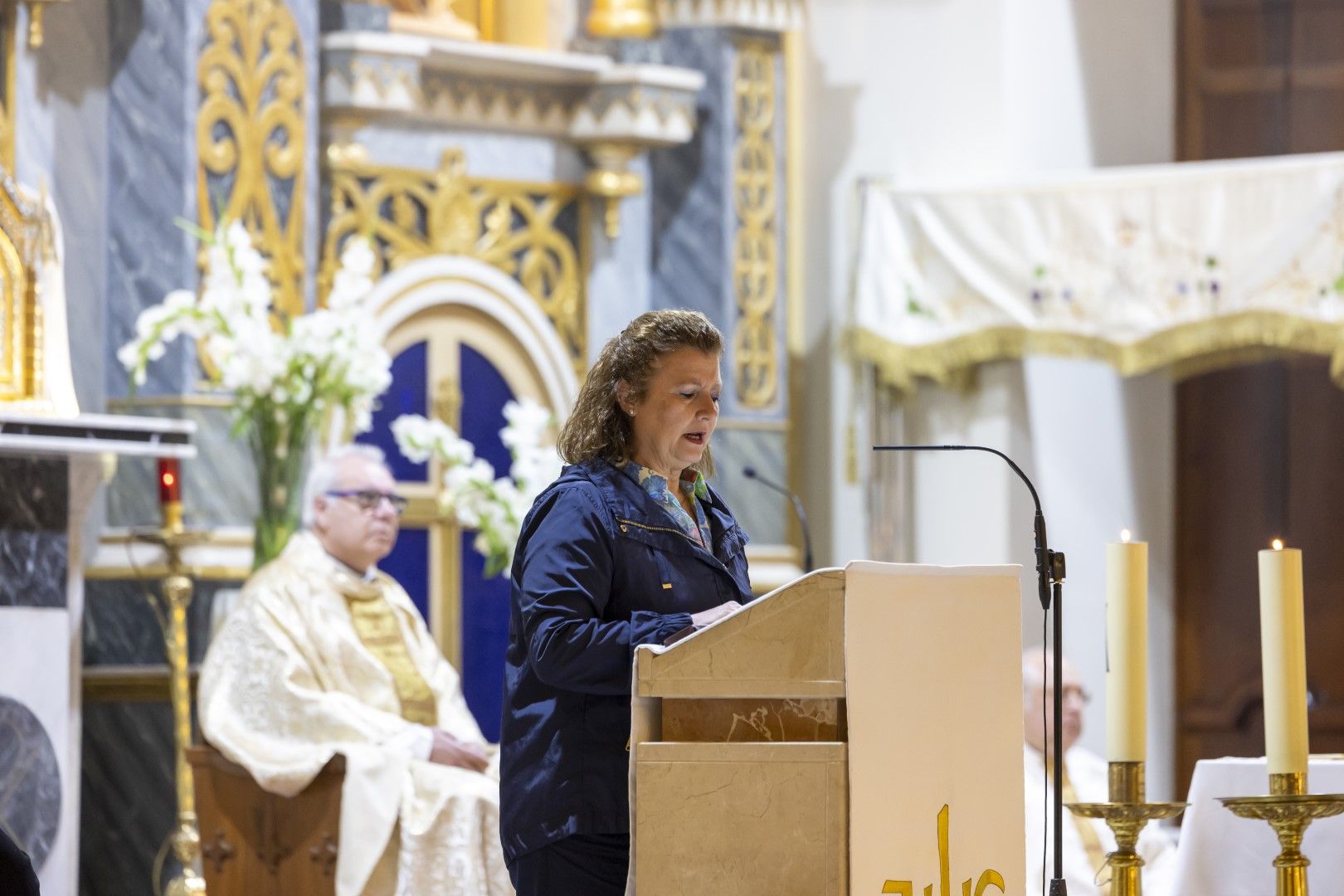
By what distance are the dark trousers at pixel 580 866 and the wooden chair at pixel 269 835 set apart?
2.78 meters

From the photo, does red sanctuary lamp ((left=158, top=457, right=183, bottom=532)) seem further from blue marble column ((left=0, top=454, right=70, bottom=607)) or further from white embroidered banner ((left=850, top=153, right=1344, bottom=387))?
white embroidered banner ((left=850, top=153, right=1344, bottom=387))

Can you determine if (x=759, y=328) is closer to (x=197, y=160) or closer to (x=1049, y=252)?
(x=1049, y=252)

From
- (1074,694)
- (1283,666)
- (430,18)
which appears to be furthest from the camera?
(430,18)

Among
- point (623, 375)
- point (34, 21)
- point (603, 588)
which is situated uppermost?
point (34, 21)

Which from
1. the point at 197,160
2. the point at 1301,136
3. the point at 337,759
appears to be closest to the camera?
the point at 337,759

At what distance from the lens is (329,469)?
668 centimetres

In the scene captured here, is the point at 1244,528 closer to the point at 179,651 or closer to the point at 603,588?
the point at 179,651

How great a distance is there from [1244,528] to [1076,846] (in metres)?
2.80

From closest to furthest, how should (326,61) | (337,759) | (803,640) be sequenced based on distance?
(803,640) → (337,759) → (326,61)

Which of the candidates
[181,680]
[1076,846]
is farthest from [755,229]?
[1076,846]

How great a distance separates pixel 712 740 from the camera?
10.1ft

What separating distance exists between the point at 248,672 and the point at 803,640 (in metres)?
3.51

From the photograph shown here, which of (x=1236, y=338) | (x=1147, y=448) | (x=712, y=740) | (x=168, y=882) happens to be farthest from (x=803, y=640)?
(x=1147, y=448)

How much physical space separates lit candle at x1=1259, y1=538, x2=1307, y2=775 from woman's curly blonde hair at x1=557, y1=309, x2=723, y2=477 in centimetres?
100
